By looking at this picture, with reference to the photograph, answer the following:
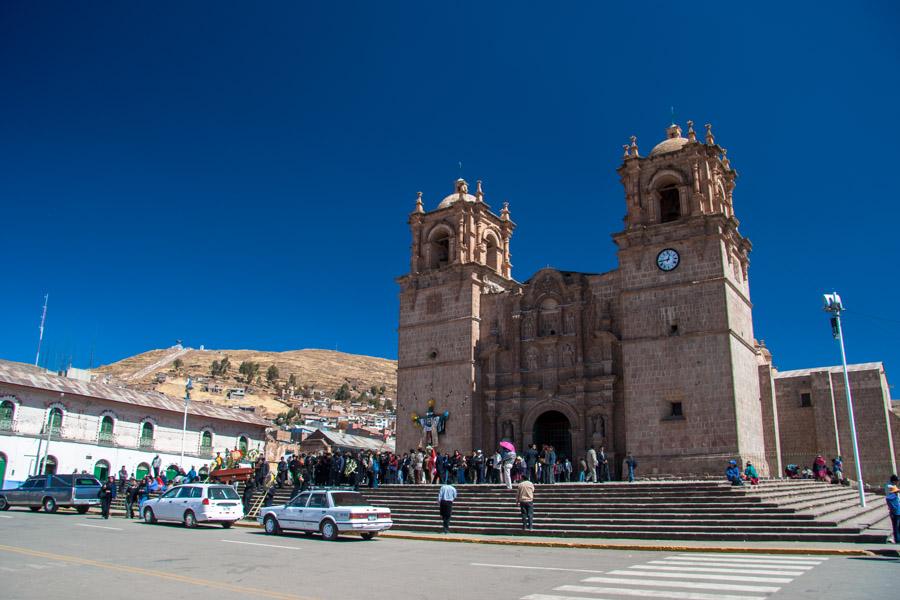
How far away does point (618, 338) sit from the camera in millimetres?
29062

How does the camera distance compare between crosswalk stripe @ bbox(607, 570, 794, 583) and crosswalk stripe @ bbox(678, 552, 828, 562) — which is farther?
crosswalk stripe @ bbox(678, 552, 828, 562)

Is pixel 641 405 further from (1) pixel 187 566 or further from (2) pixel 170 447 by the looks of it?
(2) pixel 170 447

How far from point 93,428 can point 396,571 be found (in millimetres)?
32111

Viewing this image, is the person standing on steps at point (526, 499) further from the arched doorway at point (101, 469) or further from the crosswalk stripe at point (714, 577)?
the arched doorway at point (101, 469)

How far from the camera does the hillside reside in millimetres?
103062

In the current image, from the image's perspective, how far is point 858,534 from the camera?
1478cm

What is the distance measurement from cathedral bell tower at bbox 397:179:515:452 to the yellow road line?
67.9 ft

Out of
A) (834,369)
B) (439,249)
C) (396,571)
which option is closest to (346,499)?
(396,571)

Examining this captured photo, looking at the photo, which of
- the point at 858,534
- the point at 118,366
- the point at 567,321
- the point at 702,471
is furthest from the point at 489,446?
the point at 118,366

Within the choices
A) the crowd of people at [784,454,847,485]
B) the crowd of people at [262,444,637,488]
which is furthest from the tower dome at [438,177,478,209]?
the crowd of people at [784,454,847,485]

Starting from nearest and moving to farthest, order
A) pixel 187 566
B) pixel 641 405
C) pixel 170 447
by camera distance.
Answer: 1. pixel 187 566
2. pixel 641 405
3. pixel 170 447

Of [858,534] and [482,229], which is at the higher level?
[482,229]

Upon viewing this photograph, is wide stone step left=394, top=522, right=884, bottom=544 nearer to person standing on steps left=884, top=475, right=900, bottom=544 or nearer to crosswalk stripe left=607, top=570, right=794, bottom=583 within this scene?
person standing on steps left=884, top=475, right=900, bottom=544

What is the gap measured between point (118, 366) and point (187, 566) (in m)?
131
